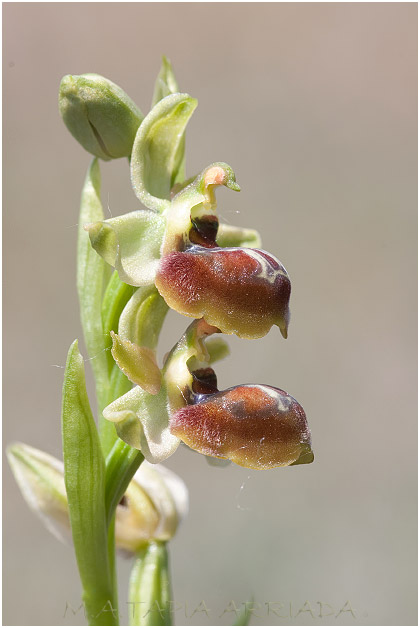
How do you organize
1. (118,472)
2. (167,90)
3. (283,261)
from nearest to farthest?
(118,472)
(167,90)
(283,261)

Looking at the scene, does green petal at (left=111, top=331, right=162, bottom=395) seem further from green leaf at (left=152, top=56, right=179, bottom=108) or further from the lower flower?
green leaf at (left=152, top=56, right=179, bottom=108)

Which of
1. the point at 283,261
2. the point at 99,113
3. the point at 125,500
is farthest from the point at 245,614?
the point at 283,261

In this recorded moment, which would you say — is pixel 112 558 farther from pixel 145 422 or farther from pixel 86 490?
pixel 145 422

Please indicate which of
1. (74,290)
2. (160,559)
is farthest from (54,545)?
(160,559)

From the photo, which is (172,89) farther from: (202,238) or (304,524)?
(304,524)

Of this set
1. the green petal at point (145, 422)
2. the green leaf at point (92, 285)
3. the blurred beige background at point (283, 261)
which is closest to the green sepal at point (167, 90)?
the green leaf at point (92, 285)

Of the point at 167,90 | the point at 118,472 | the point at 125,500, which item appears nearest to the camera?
the point at 118,472

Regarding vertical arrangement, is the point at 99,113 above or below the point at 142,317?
above
